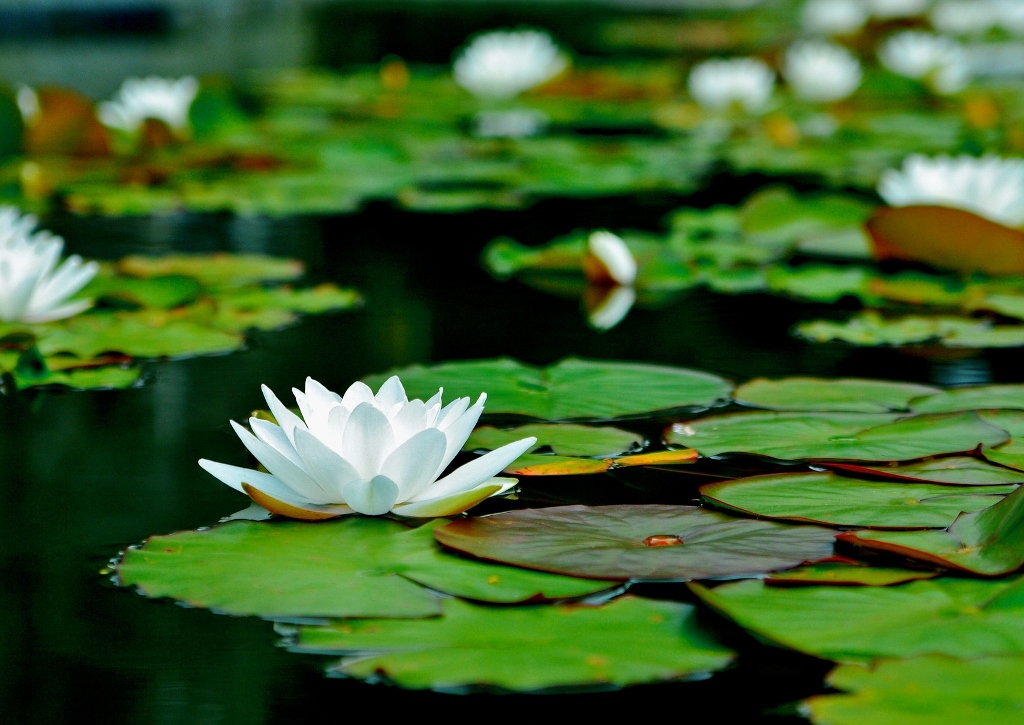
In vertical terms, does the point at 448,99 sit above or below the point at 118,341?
above

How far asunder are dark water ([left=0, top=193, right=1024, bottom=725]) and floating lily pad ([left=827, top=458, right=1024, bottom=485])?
7.7 inches

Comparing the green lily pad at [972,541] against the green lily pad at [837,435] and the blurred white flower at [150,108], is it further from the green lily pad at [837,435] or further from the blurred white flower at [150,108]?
the blurred white flower at [150,108]

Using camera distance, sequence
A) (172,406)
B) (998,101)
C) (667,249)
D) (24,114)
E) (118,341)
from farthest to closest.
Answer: (998,101)
(24,114)
(667,249)
(118,341)
(172,406)

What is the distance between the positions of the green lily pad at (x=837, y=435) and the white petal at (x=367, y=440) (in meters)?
0.44

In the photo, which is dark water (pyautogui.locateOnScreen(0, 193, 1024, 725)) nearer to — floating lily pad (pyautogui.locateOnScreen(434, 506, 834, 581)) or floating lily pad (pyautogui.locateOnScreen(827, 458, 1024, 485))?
floating lily pad (pyautogui.locateOnScreen(434, 506, 834, 581))

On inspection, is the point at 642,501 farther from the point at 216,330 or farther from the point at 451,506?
the point at 216,330

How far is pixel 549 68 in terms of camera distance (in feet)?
19.9

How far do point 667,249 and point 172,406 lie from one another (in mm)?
1418

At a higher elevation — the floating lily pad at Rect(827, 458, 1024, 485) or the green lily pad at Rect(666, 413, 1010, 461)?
the green lily pad at Rect(666, 413, 1010, 461)

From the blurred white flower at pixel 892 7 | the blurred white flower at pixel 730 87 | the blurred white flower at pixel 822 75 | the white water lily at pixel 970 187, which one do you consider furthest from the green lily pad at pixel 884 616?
the blurred white flower at pixel 892 7

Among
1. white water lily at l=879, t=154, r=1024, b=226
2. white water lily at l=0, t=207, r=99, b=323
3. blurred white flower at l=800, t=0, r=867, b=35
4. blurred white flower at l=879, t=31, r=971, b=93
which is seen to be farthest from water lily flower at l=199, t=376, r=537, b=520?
blurred white flower at l=800, t=0, r=867, b=35

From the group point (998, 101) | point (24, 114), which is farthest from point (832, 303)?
point (998, 101)

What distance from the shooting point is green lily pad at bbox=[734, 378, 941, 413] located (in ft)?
5.53

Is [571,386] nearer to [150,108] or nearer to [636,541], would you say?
[636,541]
